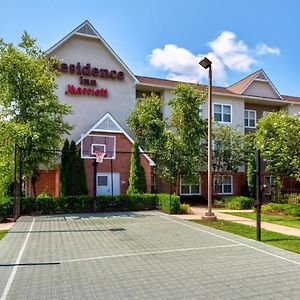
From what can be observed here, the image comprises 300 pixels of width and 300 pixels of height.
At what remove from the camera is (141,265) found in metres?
7.25

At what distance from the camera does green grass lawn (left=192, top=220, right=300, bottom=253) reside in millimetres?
9461

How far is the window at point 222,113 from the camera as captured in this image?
29.0 m

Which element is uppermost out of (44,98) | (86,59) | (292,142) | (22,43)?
(86,59)

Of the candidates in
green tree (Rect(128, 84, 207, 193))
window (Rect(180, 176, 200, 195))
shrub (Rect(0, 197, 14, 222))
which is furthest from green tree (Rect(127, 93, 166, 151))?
shrub (Rect(0, 197, 14, 222))

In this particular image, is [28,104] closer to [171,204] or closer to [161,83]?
[171,204]

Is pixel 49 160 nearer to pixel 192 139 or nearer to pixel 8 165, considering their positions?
pixel 8 165

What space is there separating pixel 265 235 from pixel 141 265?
213 inches

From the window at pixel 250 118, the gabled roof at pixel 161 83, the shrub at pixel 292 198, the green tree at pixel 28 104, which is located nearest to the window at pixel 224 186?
the shrub at pixel 292 198

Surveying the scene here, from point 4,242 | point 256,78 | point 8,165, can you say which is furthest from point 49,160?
point 256,78

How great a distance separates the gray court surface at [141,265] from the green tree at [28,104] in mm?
5575

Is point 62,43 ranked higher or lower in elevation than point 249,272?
higher

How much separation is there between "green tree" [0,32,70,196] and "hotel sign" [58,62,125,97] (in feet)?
20.8

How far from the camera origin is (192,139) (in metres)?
22.9

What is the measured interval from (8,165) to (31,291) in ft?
38.0
